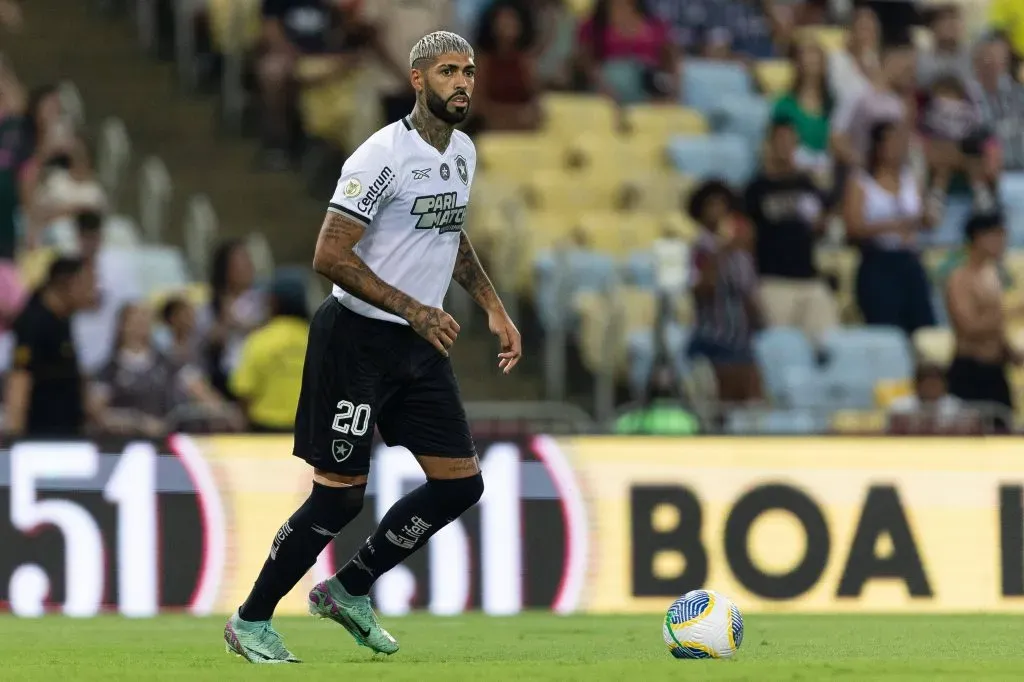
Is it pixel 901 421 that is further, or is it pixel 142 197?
pixel 142 197

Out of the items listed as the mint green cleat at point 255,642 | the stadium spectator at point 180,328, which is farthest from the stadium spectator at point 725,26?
the mint green cleat at point 255,642

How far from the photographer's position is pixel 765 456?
42.0 ft

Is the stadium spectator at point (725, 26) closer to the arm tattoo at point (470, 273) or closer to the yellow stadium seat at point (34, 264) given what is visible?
the yellow stadium seat at point (34, 264)

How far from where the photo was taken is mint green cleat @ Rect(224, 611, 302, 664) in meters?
8.23

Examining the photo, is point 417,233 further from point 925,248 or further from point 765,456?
point 925,248

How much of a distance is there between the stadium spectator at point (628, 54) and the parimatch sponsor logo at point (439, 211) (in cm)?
986

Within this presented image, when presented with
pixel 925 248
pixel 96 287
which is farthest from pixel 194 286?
pixel 925 248

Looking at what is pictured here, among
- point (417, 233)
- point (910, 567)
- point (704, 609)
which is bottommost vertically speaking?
point (910, 567)

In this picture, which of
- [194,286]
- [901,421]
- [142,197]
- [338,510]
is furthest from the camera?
[142,197]

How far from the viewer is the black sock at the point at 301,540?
8.25 metres

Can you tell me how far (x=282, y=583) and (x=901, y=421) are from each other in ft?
22.0

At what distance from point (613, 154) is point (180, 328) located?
181 inches

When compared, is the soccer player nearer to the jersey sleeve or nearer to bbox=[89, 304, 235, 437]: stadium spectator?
the jersey sleeve

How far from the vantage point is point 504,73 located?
56.0 feet
